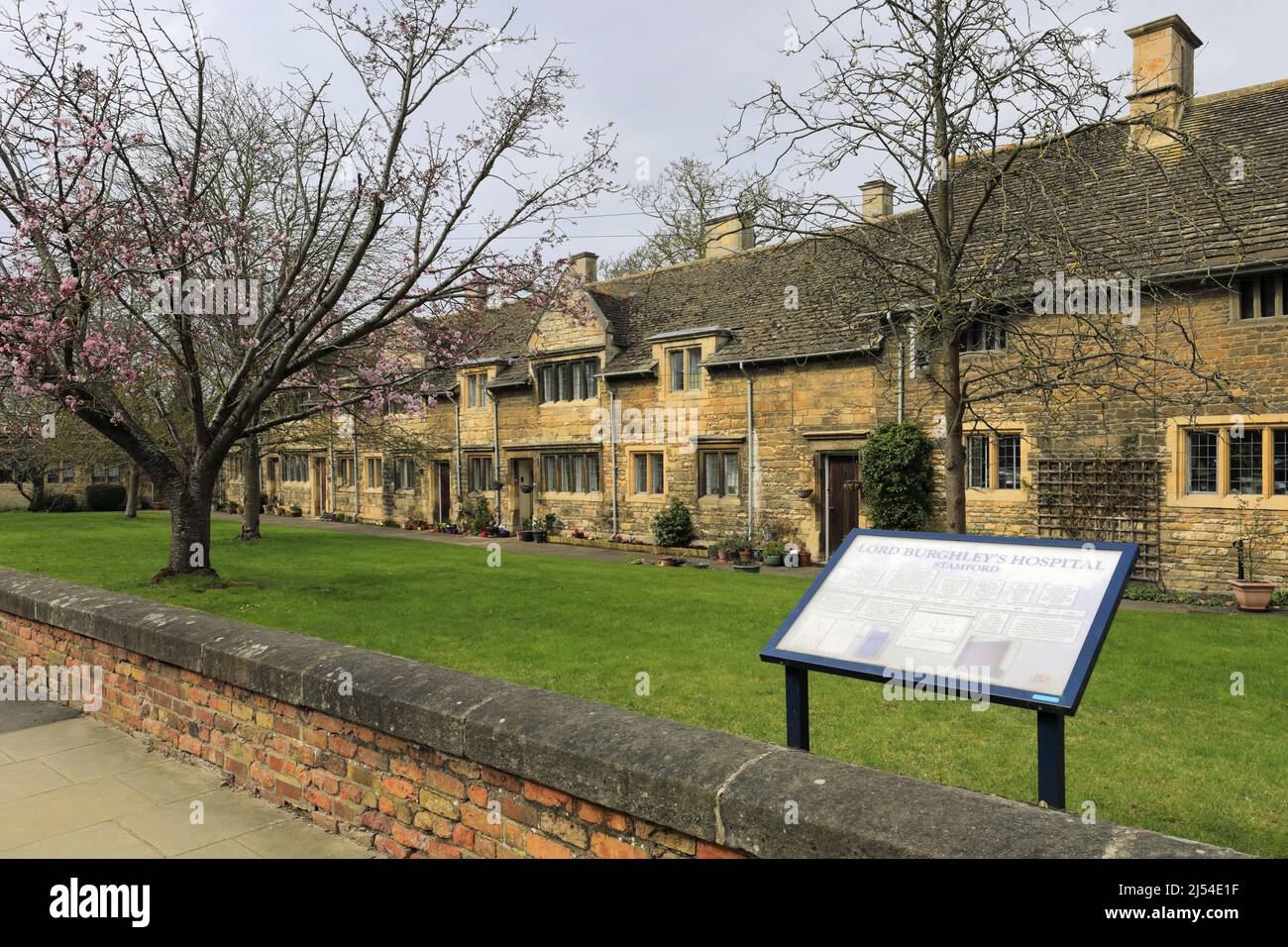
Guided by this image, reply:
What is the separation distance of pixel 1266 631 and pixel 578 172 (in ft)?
38.9

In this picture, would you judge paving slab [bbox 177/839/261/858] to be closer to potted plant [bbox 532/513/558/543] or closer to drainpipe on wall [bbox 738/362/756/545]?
drainpipe on wall [bbox 738/362/756/545]

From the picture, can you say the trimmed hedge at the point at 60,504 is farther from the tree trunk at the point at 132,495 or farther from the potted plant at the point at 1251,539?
the potted plant at the point at 1251,539

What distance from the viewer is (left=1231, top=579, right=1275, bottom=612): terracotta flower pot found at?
13.9 m

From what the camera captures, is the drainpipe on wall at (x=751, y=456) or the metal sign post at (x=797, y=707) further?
the drainpipe on wall at (x=751, y=456)

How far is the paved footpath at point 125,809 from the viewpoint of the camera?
186 inches

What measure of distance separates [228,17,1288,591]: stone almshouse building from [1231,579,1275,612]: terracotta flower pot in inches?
45.6

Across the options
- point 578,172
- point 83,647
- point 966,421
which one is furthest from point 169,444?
point 966,421

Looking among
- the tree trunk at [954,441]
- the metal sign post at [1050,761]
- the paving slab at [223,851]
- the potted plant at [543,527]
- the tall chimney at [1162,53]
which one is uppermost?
the tall chimney at [1162,53]

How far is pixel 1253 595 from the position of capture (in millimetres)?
13898

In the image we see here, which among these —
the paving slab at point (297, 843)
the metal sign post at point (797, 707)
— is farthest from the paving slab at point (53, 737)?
the metal sign post at point (797, 707)

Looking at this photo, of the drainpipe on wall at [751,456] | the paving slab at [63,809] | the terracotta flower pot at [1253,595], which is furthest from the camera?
the drainpipe on wall at [751,456]

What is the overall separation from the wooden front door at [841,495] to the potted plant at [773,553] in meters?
1.13

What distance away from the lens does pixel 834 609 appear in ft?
13.6

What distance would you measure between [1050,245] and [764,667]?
5.24 metres
